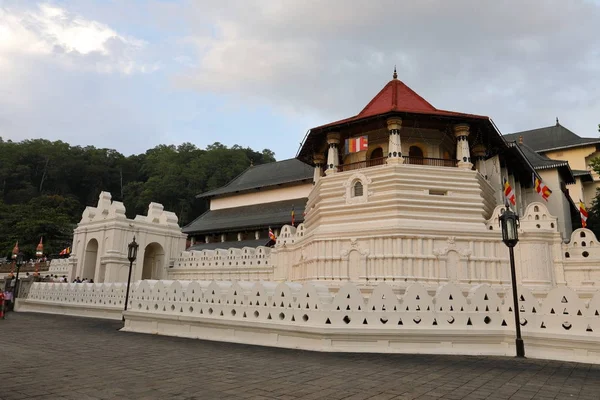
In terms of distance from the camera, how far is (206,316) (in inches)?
436

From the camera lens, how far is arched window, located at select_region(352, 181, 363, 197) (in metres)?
20.1

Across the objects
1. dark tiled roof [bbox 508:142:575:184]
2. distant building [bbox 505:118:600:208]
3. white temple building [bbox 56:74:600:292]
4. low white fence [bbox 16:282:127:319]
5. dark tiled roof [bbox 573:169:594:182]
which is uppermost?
distant building [bbox 505:118:600:208]

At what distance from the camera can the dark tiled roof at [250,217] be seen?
113 ft

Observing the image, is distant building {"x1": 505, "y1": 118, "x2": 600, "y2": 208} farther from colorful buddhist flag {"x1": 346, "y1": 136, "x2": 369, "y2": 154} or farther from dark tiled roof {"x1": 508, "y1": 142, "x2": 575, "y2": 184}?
colorful buddhist flag {"x1": 346, "y1": 136, "x2": 369, "y2": 154}

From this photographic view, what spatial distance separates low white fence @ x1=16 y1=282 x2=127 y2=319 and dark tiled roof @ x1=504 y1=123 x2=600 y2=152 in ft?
121

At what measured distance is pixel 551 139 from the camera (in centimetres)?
4109

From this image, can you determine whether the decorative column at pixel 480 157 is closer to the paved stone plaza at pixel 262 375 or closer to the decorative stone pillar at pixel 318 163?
the decorative stone pillar at pixel 318 163

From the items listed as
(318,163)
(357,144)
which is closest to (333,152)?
(357,144)

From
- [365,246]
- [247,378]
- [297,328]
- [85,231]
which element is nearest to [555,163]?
[365,246]

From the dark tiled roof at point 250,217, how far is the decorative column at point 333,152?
12.0 meters

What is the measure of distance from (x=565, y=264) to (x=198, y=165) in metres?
57.0

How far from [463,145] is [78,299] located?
19.6 metres

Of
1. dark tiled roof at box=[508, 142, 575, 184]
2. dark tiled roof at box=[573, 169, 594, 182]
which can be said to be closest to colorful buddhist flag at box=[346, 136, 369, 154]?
dark tiled roof at box=[508, 142, 575, 184]

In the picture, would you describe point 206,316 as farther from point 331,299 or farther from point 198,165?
point 198,165
